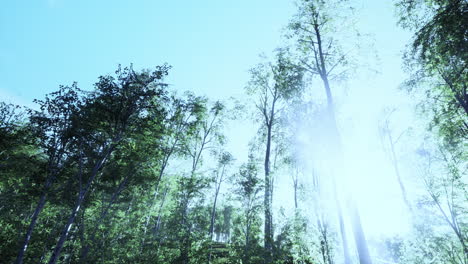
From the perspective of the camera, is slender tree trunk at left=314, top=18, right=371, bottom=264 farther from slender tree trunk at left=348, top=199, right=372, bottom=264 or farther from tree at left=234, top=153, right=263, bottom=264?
tree at left=234, top=153, right=263, bottom=264

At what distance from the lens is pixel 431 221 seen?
16.2m

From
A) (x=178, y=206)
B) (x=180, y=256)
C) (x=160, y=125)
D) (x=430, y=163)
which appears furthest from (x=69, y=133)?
(x=430, y=163)

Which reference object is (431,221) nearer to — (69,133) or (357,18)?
(357,18)

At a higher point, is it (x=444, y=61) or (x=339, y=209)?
(x=444, y=61)

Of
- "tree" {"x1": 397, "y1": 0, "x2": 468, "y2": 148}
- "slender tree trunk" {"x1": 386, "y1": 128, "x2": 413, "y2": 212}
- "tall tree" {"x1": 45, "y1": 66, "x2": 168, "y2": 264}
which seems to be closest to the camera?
"tree" {"x1": 397, "y1": 0, "x2": 468, "y2": 148}

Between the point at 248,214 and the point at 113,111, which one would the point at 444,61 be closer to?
the point at 248,214

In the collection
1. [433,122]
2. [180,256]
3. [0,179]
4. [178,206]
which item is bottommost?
[180,256]

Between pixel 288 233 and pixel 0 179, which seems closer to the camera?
pixel 288 233

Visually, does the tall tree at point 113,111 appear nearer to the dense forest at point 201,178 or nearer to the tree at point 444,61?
the dense forest at point 201,178

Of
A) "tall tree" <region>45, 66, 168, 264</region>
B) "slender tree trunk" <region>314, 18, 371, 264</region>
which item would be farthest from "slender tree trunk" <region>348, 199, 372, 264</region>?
"tall tree" <region>45, 66, 168, 264</region>

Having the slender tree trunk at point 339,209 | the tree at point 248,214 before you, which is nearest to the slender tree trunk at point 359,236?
the slender tree trunk at point 339,209

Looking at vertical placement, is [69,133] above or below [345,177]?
above

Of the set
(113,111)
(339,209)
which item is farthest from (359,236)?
(113,111)

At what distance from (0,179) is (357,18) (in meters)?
24.9
